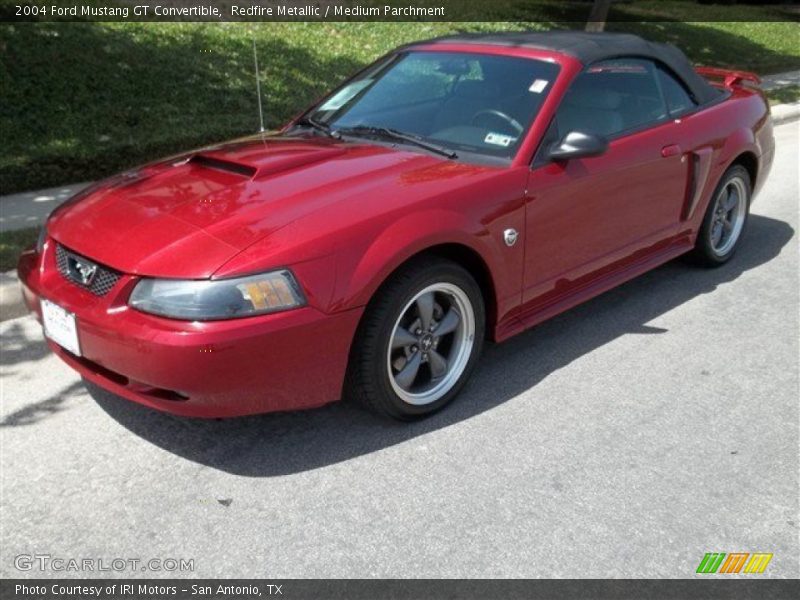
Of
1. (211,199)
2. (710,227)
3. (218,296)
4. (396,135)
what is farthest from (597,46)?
(218,296)

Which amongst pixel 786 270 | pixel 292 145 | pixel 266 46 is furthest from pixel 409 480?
pixel 266 46

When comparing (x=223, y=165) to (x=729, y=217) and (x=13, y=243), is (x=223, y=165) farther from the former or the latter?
(x=729, y=217)

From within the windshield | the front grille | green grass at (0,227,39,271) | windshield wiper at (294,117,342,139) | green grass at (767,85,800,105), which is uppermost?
the windshield

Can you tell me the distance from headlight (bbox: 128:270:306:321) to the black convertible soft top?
2.21m

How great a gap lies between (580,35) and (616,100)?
0.47 metres

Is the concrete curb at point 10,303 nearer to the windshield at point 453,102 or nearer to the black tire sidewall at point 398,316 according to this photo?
the windshield at point 453,102

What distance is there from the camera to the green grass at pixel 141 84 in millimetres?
7805

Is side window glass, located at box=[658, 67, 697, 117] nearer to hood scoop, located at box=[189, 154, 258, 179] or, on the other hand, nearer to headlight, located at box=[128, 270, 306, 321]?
hood scoop, located at box=[189, 154, 258, 179]

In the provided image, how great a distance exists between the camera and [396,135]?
423 centimetres

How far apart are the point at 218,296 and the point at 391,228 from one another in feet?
2.55

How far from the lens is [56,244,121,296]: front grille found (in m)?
3.24

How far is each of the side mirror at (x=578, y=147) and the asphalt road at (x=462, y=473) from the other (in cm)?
107

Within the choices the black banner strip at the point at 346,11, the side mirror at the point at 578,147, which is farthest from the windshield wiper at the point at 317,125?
the black banner strip at the point at 346,11
